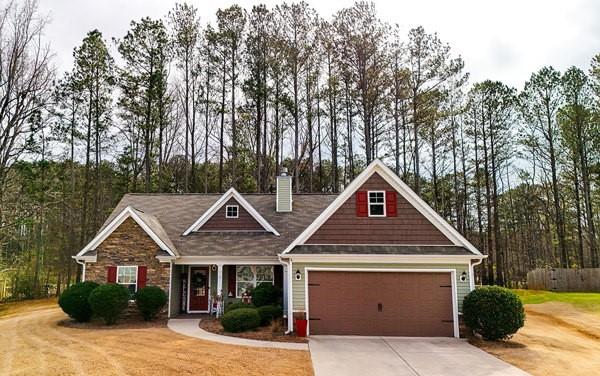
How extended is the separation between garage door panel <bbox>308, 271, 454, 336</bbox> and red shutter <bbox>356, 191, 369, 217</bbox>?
2033 millimetres

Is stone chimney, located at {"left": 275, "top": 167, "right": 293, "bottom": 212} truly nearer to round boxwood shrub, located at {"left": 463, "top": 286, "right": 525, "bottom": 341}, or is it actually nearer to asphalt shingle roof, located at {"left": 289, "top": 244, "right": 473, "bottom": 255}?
asphalt shingle roof, located at {"left": 289, "top": 244, "right": 473, "bottom": 255}

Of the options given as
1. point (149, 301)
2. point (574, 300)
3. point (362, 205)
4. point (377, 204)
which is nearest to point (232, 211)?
point (149, 301)

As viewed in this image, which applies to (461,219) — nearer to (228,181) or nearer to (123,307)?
(228,181)

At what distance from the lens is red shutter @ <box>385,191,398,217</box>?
14125 mm

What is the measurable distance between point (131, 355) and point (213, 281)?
815 cm

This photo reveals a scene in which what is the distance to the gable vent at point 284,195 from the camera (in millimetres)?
20734

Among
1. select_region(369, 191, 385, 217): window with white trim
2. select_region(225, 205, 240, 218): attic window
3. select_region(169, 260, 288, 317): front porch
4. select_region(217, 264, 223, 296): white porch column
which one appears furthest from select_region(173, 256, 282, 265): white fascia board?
select_region(369, 191, 385, 217): window with white trim

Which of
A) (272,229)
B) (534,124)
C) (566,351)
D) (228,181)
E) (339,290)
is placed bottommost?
(566,351)

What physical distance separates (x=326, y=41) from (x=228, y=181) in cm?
1359

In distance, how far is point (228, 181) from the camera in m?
34.1

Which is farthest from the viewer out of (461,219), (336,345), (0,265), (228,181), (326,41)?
(461,219)

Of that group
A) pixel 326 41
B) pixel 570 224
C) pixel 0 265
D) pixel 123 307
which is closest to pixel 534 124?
pixel 570 224

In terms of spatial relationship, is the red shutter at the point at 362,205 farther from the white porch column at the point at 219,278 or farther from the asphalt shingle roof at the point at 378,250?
the white porch column at the point at 219,278

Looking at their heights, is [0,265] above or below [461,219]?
below
